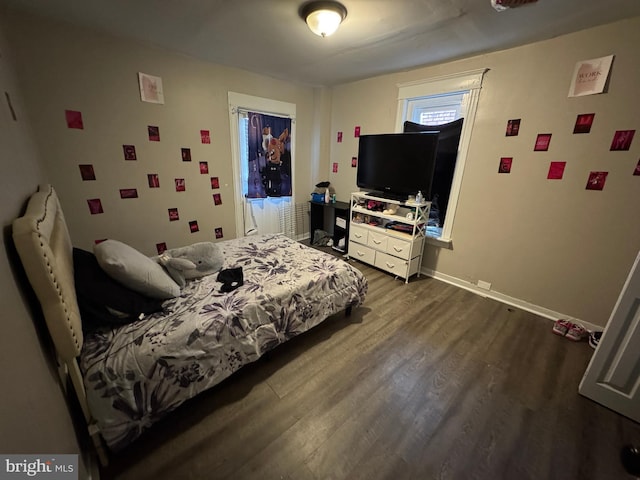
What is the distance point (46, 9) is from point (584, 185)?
14.2 feet

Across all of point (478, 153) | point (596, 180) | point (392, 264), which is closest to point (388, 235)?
point (392, 264)

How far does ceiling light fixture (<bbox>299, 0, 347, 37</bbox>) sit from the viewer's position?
1.67 metres

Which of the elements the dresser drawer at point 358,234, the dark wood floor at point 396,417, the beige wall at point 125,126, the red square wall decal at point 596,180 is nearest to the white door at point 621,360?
the dark wood floor at point 396,417

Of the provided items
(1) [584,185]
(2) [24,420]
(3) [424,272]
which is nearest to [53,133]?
(2) [24,420]

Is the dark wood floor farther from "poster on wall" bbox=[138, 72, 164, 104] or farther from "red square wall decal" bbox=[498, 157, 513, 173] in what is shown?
"poster on wall" bbox=[138, 72, 164, 104]

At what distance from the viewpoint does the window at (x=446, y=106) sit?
99.9 inches

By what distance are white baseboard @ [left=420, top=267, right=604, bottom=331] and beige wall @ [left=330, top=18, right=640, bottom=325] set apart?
35 mm

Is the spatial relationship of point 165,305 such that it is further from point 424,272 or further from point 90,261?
point 424,272

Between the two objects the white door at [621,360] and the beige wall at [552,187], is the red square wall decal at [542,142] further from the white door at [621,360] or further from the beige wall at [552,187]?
the white door at [621,360]

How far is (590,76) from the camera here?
193 cm

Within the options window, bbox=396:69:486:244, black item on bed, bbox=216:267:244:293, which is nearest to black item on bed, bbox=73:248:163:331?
black item on bed, bbox=216:267:244:293

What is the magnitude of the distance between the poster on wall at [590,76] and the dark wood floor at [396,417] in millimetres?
1999

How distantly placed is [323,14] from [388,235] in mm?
2142

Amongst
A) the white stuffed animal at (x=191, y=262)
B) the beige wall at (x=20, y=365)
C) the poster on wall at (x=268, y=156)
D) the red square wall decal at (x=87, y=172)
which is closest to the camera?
the beige wall at (x=20, y=365)
